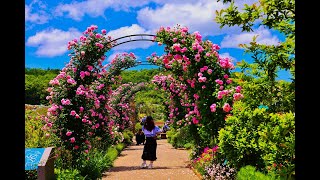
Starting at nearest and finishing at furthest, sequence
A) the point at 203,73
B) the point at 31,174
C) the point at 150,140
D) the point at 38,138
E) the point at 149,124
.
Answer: the point at 31,174 < the point at 38,138 < the point at 203,73 < the point at 149,124 < the point at 150,140

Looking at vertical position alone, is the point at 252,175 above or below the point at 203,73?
Result: below

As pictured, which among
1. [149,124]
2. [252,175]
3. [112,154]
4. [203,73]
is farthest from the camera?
[112,154]

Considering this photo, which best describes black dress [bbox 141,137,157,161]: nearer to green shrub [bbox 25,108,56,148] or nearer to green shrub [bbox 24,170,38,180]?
green shrub [bbox 25,108,56,148]

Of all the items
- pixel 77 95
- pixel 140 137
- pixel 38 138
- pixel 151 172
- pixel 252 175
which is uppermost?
pixel 77 95

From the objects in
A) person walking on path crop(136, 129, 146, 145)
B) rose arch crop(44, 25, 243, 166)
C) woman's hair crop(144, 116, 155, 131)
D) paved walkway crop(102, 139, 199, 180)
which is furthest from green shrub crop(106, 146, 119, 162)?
person walking on path crop(136, 129, 146, 145)

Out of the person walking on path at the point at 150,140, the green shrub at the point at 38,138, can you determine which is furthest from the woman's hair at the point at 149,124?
the green shrub at the point at 38,138

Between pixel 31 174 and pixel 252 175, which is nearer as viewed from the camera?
pixel 252 175

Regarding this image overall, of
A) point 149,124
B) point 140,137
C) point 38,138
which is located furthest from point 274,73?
point 140,137

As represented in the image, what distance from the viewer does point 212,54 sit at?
1002 cm

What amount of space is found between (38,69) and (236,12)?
70524mm

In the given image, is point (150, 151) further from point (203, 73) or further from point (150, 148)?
point (203, 73)

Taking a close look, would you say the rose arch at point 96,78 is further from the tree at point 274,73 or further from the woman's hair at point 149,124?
the tree at point 274,73
